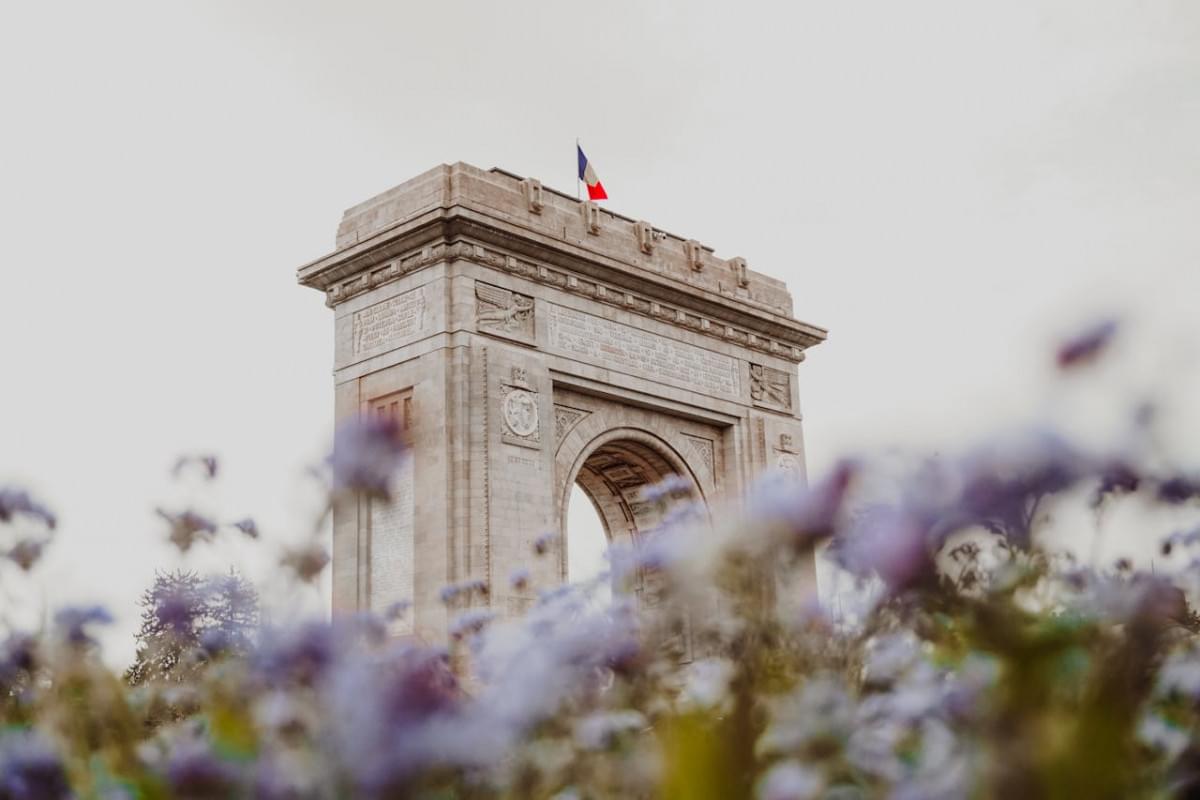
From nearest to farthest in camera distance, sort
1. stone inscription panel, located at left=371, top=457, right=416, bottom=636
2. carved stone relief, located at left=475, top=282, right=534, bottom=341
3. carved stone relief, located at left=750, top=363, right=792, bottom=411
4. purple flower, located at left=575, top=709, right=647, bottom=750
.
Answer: purple flower, located at left=575, top=709, right=647, bottom=750 → stone inscription panel, located at left=371, top=457, right=416, bottom=636 → carved stone relief, located at left=475, top=282, right=534, bottom=341 → carved stone relief, located at left=750, top=363, right=792, bottom=411

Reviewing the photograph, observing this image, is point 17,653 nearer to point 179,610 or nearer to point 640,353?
Result: point 179,610

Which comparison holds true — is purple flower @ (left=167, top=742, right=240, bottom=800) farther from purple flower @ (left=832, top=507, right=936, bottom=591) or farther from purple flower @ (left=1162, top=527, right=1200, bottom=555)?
purple flower @ (left=1162, top=527, right=1200, bottom=555)

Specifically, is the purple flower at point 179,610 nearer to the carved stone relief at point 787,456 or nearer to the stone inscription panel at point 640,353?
the stone inscription panel at point 640,353

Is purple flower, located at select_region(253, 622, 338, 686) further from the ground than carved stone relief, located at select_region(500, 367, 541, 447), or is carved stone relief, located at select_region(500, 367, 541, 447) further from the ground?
carved stone relief, located at select_region(500, 367, 541, 447)

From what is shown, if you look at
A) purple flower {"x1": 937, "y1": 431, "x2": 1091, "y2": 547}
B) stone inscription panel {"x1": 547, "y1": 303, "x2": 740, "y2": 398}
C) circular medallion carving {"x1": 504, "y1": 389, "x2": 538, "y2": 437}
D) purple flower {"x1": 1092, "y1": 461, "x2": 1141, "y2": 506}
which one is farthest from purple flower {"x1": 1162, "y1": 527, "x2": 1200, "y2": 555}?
stone inscription panel {"x1": 547, "y1": 303, "x2": 740, "y2": 398}

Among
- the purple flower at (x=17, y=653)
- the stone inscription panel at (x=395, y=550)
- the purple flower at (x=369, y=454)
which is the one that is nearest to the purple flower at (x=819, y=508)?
the purple flower at (x=369, y=454)

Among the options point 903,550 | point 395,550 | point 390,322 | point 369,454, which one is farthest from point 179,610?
point 390,322
